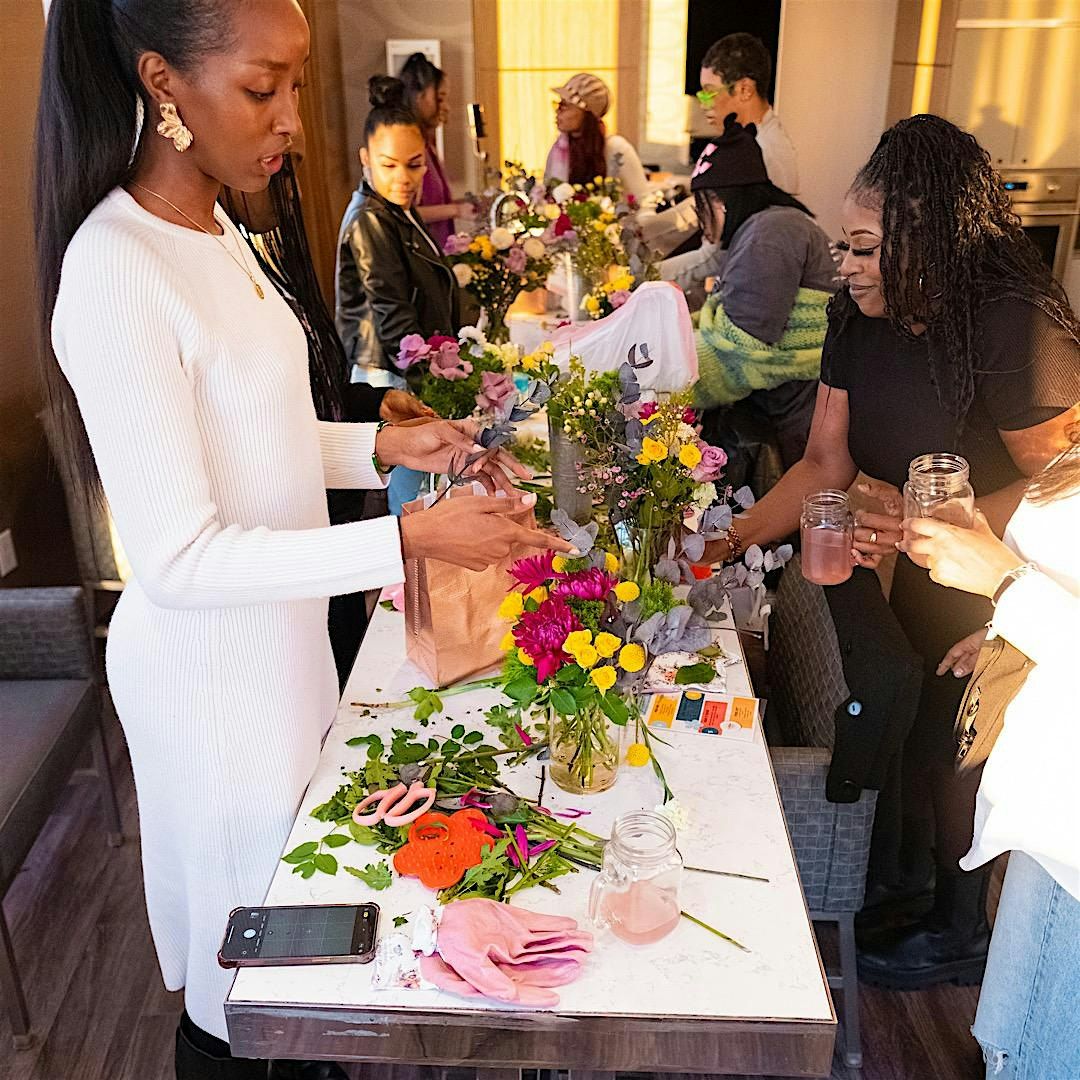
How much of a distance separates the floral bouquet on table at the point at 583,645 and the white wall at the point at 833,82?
6.31 m

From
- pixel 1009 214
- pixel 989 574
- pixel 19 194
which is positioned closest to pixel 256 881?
pixel 989 574

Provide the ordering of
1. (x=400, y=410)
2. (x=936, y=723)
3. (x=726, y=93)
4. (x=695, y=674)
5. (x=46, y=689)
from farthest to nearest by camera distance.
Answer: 1. (x=726, y=93)
2. (x=46, y=689)
3. (x=936, y=723)
4. (x=400, y=410)
5. (x=695, y=674)

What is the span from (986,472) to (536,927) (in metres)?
1.21

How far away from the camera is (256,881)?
1502 millimetres

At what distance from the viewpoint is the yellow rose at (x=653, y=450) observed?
5.24 ft

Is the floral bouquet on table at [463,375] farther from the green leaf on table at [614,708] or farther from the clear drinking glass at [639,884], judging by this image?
the clear drinking glass at [639,884]

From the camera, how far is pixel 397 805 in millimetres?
1446

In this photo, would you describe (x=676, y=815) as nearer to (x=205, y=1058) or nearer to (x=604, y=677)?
(x=604, y=677)

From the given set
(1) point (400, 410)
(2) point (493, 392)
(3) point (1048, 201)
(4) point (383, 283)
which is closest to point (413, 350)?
(2) point (493, 392)

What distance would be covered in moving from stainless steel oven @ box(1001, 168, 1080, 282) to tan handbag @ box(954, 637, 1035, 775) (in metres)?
5.43

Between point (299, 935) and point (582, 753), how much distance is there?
0.44 meters

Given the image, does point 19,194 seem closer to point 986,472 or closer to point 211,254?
point 211,254

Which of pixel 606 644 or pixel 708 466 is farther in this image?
pixel 708 466

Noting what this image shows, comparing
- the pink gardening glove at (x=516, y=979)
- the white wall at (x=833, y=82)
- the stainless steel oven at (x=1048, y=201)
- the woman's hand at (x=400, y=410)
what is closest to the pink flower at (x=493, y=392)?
Result: the woman's hand at (x=400, y=410)
